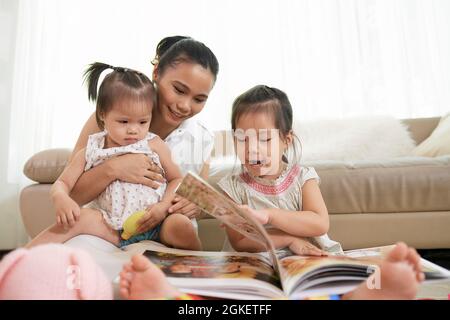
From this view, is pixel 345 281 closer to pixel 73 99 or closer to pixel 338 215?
pixel 338 215

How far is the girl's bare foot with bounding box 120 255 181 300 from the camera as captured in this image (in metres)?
0.48

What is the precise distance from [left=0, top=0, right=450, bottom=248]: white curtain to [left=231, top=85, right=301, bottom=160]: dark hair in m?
1.70

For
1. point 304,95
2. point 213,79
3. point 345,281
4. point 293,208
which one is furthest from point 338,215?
point 304,95

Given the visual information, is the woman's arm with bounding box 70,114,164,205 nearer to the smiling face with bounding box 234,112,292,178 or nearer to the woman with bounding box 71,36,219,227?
the woman with bounding box 71,36,219,227

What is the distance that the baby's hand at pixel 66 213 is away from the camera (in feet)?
2.65

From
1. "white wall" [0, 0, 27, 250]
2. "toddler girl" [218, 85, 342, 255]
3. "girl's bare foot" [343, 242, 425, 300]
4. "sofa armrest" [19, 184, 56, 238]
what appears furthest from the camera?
"white wall" [0, 0, 27, 250]

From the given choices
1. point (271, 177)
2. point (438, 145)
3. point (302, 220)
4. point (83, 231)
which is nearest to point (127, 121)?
point (83, 231)

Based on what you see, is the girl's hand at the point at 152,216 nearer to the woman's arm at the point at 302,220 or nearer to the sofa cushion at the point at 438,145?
the woman's arm at the point at 302,220

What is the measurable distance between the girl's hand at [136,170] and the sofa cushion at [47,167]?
561mm

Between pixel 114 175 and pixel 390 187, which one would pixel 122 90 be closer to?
pixel 114 175

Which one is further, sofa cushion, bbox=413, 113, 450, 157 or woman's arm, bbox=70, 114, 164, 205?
sofa cushion, bbox=413, 113, 450, 157

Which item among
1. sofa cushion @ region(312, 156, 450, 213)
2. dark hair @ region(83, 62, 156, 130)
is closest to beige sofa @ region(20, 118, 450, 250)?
sofa cushion @ region(312, 156, 450, 213)

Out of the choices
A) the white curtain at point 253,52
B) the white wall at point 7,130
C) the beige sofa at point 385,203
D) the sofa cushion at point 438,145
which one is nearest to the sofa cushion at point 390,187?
the beige sofa at point 385,203

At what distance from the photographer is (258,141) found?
0.87 metres
